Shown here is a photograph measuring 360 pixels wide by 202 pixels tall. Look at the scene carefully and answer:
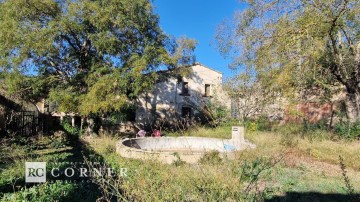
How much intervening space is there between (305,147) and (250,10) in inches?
241

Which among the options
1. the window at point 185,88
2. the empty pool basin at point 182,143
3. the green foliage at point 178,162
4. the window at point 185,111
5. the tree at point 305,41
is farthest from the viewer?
the window at point 185,88

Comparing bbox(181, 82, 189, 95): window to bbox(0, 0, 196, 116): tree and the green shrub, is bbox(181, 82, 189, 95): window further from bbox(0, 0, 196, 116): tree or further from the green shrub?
the green shrub

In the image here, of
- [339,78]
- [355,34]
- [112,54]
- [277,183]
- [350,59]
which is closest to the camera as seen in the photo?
[277,183]

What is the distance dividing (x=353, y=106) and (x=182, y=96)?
14.1 meters

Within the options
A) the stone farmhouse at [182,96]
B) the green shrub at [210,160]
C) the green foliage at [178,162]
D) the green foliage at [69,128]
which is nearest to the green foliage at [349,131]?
the green foliage at [178,162]

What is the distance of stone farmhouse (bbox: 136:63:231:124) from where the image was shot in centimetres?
2497

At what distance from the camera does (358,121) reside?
45.3 ft

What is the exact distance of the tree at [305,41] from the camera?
1031cm

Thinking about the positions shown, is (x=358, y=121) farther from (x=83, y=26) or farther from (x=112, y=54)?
(x=83, y=26)

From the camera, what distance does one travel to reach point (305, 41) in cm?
1055

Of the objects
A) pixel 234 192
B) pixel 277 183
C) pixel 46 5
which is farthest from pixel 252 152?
pixel 46 5

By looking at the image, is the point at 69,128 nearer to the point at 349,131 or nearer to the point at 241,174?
the point at 349,131

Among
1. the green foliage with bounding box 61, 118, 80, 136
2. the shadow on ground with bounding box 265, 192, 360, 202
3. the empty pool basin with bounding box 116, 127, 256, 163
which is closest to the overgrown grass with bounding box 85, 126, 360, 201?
the shadow on ground with bounding box 265, 192, 360, 202

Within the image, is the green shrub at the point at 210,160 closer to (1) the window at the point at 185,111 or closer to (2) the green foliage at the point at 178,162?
(2) the green foliage at the point at 178,162
